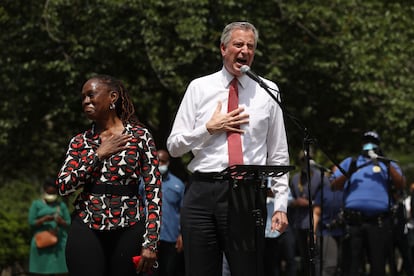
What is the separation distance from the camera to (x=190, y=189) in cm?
595

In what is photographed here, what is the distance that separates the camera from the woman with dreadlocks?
5621 millimetres

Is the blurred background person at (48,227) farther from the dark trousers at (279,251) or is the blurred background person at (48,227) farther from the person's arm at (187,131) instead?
the person's arm at (187,131)

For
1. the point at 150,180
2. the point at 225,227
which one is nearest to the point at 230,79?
the point at 150,180

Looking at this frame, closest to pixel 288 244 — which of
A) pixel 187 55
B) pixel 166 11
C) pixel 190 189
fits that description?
pixel 187 55

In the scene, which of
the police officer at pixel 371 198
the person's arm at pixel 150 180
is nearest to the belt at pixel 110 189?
the person's arm at pixel 150 180

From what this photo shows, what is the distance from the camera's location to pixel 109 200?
5.65m

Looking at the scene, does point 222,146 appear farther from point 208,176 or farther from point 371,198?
point 371,198

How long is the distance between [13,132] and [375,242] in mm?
10162

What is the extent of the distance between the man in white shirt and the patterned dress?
0.24 meters

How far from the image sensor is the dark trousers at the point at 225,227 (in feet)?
19.0

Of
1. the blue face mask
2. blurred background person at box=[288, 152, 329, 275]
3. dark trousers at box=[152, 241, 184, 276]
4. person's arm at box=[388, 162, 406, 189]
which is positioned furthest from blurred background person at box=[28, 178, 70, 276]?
person's arm at box=[388, 162, 406, 189]

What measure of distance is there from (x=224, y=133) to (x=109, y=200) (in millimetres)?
876

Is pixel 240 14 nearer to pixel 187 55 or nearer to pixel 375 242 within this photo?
pixel 187 55

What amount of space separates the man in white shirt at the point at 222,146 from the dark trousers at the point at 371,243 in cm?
422
